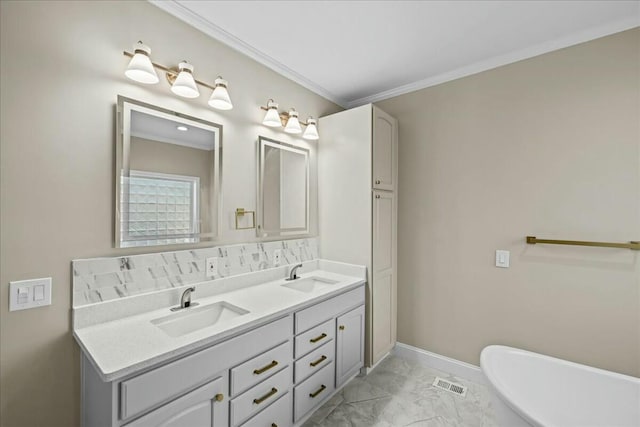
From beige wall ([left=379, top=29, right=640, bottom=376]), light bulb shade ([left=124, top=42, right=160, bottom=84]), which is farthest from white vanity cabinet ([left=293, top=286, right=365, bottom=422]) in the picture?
light bulb shade ([left=124, top=42, right=160, bottom=84])

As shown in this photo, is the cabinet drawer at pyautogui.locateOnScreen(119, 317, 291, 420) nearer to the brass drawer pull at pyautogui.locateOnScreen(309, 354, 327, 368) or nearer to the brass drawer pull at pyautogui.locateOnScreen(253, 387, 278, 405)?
the brass drawer pull at pyautogui.locateOnScreen(253, 387, 278, 405)

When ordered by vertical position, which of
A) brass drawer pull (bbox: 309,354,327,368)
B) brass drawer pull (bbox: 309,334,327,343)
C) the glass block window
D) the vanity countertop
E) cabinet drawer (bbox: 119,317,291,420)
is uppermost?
the glass block window

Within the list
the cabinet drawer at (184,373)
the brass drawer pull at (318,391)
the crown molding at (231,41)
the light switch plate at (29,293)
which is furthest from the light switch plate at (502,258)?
the light switch plate at (29,293)

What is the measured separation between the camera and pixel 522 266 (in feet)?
6.94

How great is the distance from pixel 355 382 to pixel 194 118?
228 centimetres

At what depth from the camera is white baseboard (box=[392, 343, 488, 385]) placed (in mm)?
2315

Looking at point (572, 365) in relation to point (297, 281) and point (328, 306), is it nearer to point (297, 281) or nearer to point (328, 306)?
point (328, 306)

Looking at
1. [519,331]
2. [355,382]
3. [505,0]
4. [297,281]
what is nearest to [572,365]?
[519,331]

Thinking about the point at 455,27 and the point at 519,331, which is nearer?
the point at 455,27

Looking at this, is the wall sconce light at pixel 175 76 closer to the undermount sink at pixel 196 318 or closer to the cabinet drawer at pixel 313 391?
the undermount sink at pixel 196 318

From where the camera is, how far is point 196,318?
160 cm

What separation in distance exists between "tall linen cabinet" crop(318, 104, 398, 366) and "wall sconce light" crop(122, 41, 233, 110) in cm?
110

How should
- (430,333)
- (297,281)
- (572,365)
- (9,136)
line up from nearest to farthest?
(9,136)
(572,365)
(297,281)
(430,333)

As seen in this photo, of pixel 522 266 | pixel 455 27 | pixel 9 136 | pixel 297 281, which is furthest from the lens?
pixel 297 281
